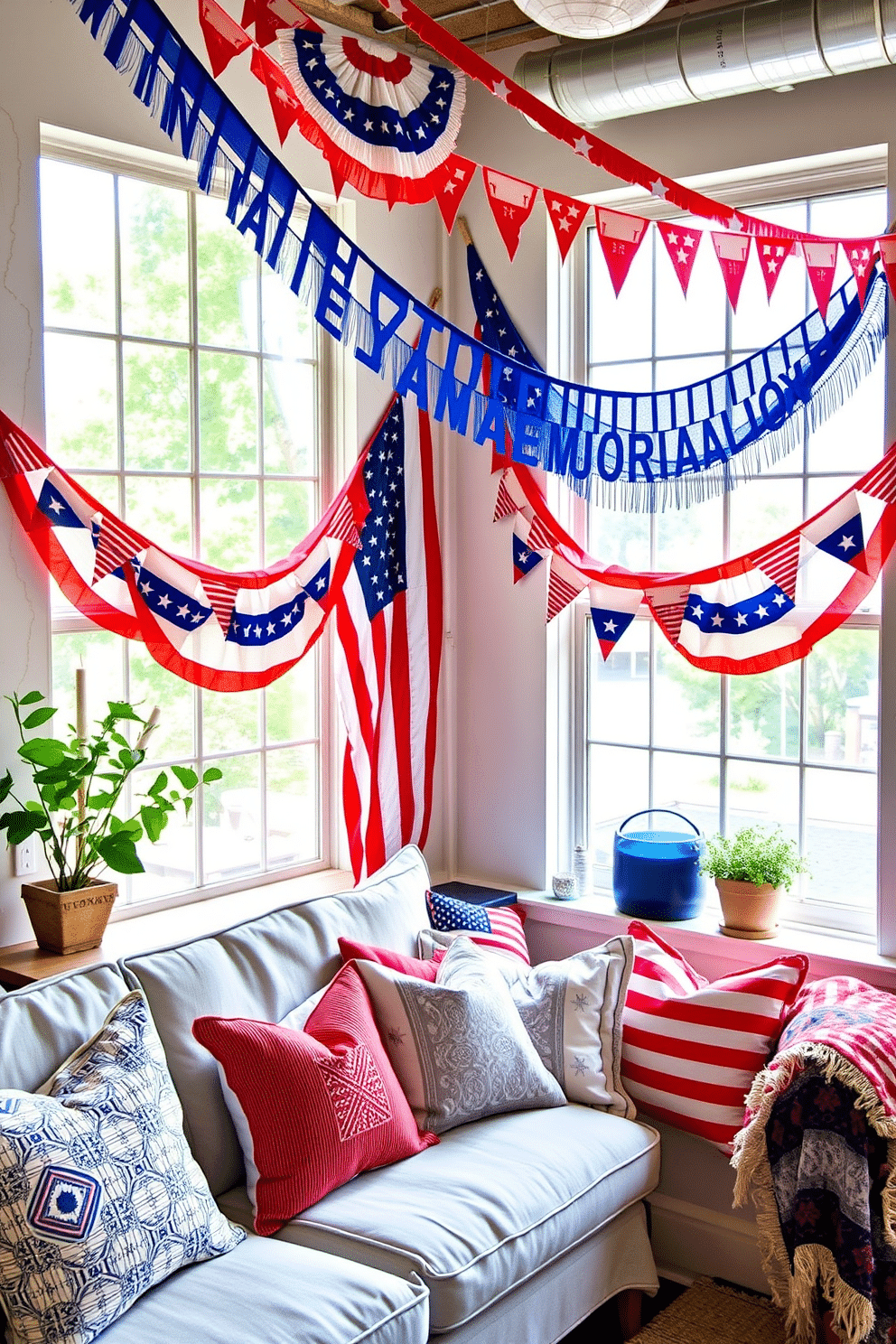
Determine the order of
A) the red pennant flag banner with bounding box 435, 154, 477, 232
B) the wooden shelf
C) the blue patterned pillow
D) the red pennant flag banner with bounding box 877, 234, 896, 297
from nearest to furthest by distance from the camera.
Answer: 1. the blue patterned pillow
2. the wooden shelf
3. the red pennant flag banner with bounding box 435, 154, 477, 232
4. the red pennant flag banner with bounding box 877, 234, 896, 297

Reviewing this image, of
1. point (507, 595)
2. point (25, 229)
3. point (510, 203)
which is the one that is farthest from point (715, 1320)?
point (25, 229)

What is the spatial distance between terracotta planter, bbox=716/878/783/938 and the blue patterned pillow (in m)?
1.58

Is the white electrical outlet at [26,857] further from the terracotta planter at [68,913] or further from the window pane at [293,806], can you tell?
the window pane at [293,806]

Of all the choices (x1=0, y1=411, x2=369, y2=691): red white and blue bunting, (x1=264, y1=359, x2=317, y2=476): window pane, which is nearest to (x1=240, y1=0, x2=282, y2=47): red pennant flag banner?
(x1=0, y1=411, x2=369, y2=691): red white and blue bunting

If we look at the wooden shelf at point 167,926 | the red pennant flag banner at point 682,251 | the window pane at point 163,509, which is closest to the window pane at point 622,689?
the wooden shelf at point 167,926

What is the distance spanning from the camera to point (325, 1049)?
2424mm

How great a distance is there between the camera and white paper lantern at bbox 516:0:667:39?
221 cm

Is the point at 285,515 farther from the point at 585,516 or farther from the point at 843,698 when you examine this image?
the point at 843,698

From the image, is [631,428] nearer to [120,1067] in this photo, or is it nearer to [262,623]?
[262,623]

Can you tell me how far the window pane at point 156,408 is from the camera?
3154 mm

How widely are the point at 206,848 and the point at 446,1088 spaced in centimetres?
105

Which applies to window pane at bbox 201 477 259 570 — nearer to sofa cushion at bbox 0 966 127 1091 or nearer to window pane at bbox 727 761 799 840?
sofa cushion at bbox 0 966 127 1091

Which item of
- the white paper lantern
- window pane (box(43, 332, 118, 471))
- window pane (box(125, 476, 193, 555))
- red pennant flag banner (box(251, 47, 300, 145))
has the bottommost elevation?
window pane (box(125, 476, 193, 555))

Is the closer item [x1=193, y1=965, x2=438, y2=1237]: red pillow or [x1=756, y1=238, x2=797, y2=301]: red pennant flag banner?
[x1=193, y1=965, x2=438, y2=1237]: red pillow
